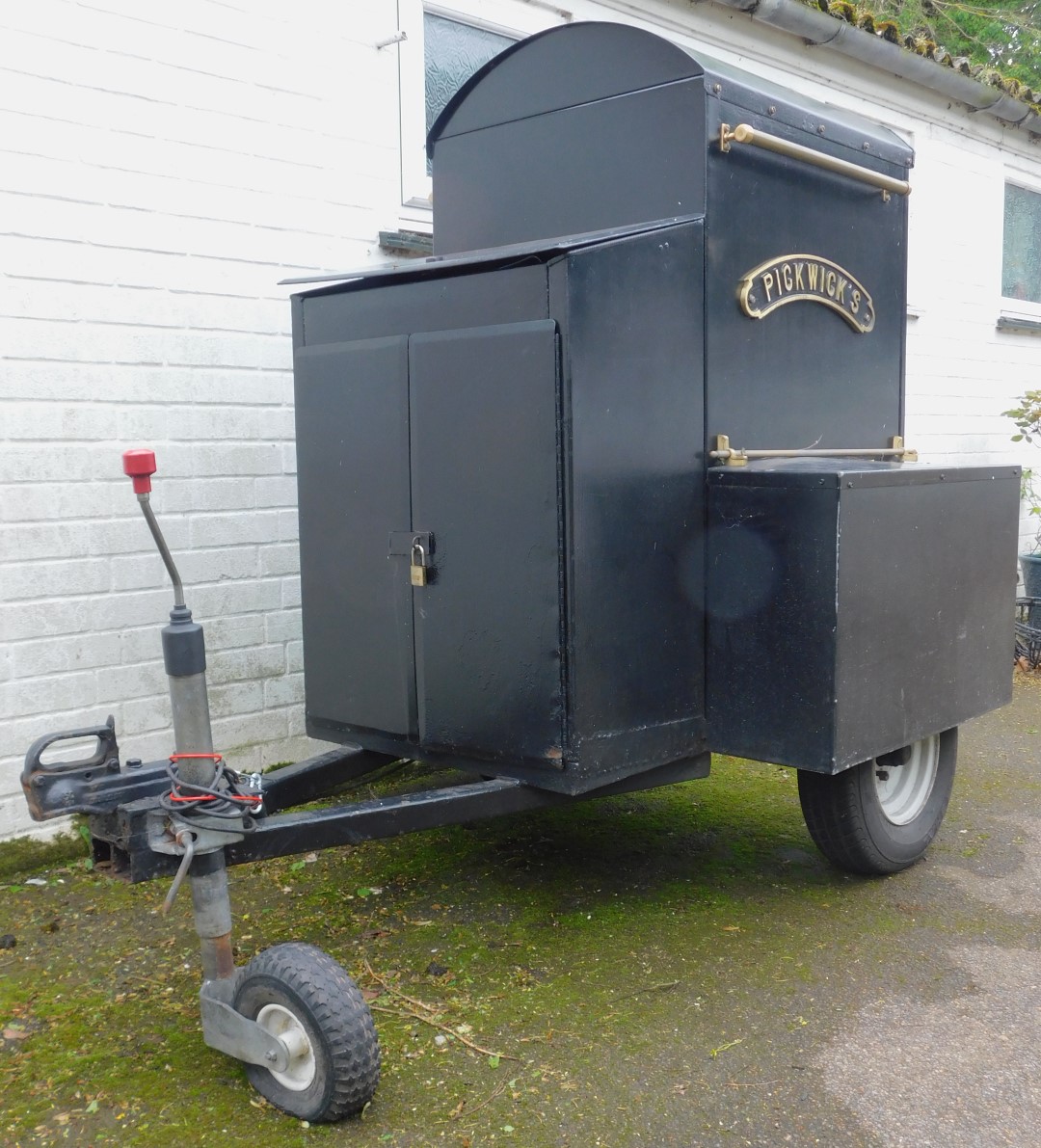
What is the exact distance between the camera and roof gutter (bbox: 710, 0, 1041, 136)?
6348 mm

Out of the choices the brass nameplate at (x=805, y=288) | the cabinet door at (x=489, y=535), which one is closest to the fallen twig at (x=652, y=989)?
the cabinet door at (x=489, y=535)

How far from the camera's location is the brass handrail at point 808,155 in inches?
125

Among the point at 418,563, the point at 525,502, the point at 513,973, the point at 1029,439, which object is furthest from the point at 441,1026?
the point at 1029,439

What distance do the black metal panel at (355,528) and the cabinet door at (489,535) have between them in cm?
7

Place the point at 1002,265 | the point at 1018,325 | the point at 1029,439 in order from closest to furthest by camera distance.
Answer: the point at 1029,439
the point at 1018,325
the point at 1002,265

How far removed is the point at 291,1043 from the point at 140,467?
1243mm

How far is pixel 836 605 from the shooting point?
3.02 metres

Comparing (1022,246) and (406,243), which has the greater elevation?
(1022,246)

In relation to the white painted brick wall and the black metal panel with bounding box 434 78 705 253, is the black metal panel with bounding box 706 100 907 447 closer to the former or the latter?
the black metal panel with bounding box 434 78 705 253

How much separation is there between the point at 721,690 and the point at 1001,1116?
1.26 metres

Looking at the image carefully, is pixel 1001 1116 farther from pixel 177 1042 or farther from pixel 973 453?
pixel 973 453

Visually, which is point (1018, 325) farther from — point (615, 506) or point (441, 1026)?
point (441, 1026)

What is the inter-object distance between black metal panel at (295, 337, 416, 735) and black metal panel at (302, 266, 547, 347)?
0.21ft

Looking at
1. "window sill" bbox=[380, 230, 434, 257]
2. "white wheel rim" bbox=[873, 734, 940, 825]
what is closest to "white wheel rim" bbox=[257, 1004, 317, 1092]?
"white wheel rim" bbox=[873, 734, 940, 825]
